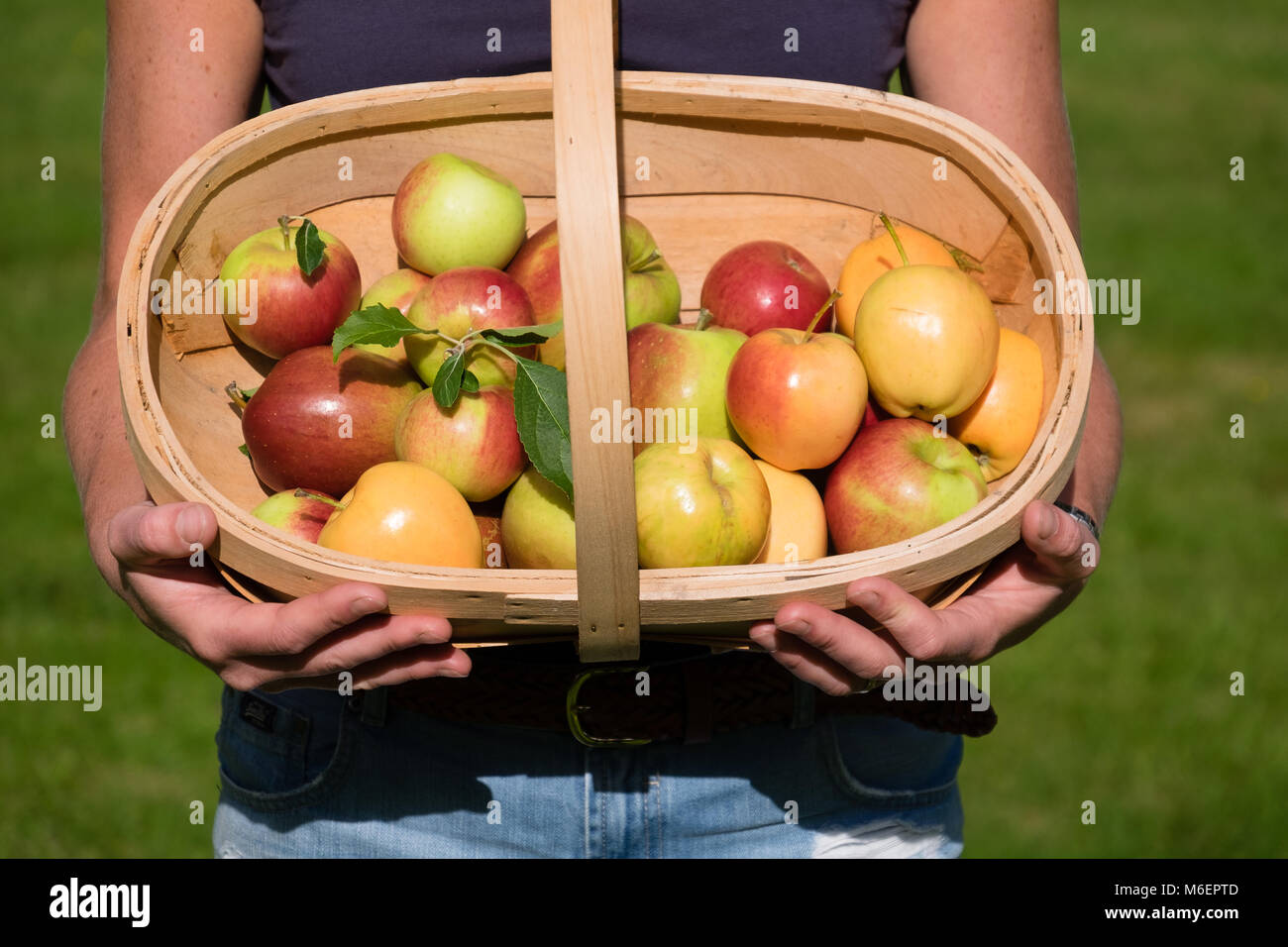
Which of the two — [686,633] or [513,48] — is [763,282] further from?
[686,633]

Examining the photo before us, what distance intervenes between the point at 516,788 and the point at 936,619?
1.77 feet

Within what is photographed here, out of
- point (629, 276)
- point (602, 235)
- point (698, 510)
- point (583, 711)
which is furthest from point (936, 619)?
point (629, 276)

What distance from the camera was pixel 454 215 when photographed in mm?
1563

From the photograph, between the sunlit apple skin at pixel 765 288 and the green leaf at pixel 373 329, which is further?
the sunlit apple skin at pixel 765 288

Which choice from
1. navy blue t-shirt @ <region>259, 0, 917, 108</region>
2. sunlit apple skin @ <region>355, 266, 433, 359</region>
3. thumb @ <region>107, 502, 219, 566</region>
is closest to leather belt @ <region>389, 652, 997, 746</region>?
thumb @ <region>107, 502, 219, 566</region>

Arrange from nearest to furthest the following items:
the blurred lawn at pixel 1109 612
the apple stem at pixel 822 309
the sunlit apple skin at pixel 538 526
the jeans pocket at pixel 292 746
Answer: the sunlit apple skin at pixel 538 526 < the jeans pocket at pixel 292 746 < the apple stem at pixel 822 309 < the blurred lawn at pixel 1109 612

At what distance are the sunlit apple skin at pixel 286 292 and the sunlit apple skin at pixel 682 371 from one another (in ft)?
1.25

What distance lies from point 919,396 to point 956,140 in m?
0.32

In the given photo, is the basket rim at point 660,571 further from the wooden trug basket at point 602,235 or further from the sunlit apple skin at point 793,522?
the sunlit apple skin at point 793,522

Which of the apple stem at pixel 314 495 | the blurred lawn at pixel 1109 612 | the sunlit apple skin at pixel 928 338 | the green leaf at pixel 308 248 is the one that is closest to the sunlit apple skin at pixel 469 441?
the apple stem at pixel 314 495

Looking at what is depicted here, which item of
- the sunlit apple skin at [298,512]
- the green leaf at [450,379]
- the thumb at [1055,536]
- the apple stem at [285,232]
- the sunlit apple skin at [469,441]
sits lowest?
the thumb at [1055,536]

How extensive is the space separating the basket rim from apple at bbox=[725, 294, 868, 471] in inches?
8.8

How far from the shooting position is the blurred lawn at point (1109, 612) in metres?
2.86

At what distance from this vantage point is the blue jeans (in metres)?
1.46
